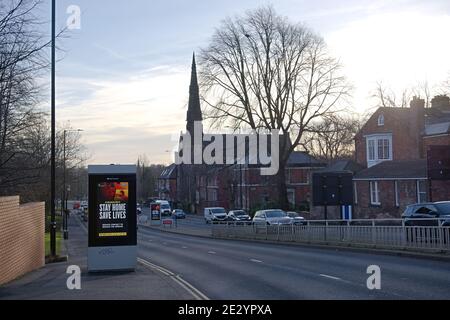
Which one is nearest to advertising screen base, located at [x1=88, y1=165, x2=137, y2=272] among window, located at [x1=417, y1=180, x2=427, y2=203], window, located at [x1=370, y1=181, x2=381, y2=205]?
window, located at [x1=417, y1=180, x2=427, y2=203]

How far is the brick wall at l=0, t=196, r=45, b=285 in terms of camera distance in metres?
14.7

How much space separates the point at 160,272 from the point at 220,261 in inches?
184

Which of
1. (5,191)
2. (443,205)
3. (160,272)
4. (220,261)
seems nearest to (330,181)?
(443,205)

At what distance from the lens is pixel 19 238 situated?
55.6 ft

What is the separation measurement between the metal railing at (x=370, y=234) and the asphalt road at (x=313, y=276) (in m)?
0.90

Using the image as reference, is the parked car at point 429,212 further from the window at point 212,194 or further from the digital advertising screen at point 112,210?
the window at point 212,194

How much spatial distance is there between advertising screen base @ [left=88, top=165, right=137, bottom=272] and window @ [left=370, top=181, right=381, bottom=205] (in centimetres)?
3691

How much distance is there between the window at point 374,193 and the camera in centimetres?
5116

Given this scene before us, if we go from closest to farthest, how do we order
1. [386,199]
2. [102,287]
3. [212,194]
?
[102,287]
[386,199]
[212,194]

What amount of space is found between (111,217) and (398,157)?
4600 cm

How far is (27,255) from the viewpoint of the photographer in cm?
A: 1853

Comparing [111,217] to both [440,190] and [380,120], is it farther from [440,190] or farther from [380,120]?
[380,120]

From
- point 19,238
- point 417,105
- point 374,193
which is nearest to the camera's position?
point 19,238

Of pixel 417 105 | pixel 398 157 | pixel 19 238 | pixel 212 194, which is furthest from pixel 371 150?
→ pixel 19 238
